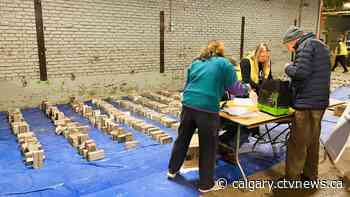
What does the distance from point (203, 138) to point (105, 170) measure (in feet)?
3.88

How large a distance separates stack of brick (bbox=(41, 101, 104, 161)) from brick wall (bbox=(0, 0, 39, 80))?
0.94 metres

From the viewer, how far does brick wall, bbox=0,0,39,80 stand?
5082 millimetres

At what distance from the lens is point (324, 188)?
2.80 m

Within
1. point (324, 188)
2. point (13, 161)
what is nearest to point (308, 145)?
point (324, 188)

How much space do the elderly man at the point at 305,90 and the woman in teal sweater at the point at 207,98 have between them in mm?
555

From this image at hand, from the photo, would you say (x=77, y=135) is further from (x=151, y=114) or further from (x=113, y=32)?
(x=113, y=32)

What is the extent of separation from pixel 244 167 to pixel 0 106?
4448mm

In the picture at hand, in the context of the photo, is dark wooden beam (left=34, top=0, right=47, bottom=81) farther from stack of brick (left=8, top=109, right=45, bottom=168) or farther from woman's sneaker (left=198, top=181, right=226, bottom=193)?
woman's sneaker (left=198, top=181, right=226, bottom=193)

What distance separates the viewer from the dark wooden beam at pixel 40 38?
17.4ft

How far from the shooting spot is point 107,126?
421 cm

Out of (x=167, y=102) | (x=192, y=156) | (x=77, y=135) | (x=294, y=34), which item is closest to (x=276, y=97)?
(x=294, y=34)

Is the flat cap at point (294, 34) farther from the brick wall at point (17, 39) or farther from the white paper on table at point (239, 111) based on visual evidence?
the brick wall at point (17, 39)

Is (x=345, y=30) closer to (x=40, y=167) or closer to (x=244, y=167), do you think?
(x=244, y=167)

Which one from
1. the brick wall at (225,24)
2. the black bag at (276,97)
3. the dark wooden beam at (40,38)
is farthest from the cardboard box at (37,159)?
the brick wall at (225,24)
